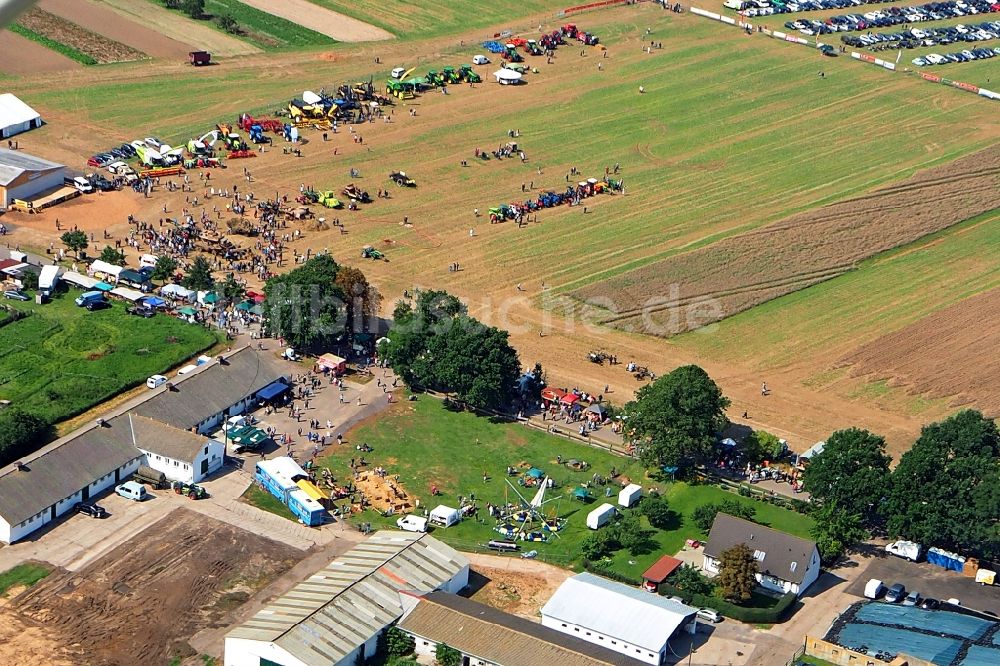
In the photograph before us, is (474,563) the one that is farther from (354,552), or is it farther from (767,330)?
(767,330)

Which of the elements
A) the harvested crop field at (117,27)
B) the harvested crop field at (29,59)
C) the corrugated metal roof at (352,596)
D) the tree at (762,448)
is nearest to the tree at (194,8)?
the harvested crop field at (117,27)

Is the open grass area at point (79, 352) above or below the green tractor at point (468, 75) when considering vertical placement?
below

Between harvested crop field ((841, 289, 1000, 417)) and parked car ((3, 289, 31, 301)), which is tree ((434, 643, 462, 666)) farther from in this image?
parked car ((3, 289, 31, 301))

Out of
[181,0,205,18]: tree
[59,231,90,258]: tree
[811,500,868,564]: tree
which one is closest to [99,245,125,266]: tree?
[59,231,90,258]: tree

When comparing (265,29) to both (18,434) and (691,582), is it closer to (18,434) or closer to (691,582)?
(18,434)

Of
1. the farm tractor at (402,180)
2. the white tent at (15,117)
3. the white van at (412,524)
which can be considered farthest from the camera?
the white tent at (15,117)

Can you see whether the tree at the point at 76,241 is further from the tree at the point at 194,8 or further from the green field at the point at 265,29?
the tree at the point at 194,8
